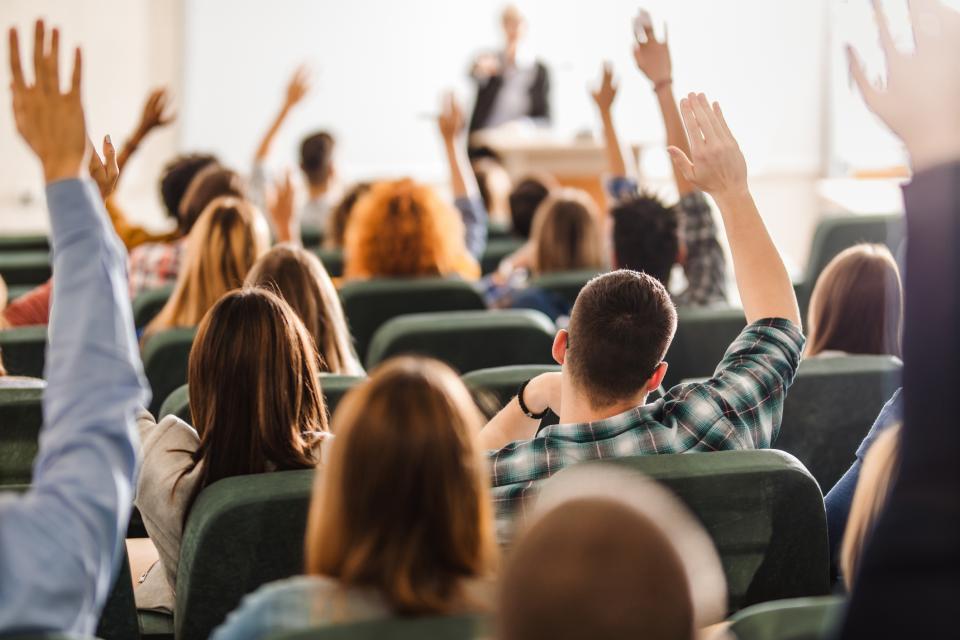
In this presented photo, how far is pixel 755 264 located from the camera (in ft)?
6.42

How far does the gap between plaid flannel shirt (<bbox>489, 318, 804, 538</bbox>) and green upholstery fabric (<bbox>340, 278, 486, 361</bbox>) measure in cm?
166

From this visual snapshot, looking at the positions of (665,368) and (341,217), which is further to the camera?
(341,217)

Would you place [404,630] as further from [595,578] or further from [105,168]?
[105,168]

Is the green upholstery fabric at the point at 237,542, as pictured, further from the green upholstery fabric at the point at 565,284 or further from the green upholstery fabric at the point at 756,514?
the green upholstery fabric at the point at 565,284

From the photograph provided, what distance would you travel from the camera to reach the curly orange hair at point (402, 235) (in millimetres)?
3764

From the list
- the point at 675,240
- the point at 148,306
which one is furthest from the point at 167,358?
the point at 675,240

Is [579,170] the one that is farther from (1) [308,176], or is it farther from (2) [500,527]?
(2) [500,527]

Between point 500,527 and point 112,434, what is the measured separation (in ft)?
2.25

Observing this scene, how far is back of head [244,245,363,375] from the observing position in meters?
2.72

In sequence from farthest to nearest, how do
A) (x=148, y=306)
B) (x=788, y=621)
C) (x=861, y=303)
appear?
(x=148, y=306), (x=861, y=303), (x=788, y=621)

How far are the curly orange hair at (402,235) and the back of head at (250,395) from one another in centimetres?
183

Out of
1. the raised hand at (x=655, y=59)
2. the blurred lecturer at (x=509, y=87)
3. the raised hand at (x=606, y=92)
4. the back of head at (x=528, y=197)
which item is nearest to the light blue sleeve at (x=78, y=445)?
the raised hand at (x=655, y=59)

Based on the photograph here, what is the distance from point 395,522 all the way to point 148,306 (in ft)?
7.68

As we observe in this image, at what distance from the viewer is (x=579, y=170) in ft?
27.1
